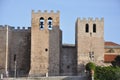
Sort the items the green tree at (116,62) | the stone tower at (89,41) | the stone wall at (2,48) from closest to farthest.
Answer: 1. the stone tower at (89,41)
2. the green tree at (116,62)
3. the stone wall at (2,48)

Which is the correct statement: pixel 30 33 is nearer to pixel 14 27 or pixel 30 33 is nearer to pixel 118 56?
pixel 14 27

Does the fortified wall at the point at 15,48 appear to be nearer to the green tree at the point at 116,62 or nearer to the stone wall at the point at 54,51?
the stone wall at the point at 54,51

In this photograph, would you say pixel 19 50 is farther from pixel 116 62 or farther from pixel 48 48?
pixel 116 62

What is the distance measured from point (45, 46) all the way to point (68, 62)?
106 inches

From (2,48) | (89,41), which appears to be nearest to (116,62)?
(89,41)

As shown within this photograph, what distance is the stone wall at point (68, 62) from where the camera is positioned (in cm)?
5394

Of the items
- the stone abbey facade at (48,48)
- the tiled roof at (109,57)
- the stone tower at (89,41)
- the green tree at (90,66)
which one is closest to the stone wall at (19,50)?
the stone abbey facade at (48,48)

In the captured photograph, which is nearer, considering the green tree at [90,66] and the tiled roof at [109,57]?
the green tree at [90,66]

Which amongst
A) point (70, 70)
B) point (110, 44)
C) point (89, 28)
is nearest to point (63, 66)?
point (70, 70)

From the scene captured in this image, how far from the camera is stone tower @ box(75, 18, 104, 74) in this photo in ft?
175

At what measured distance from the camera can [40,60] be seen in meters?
53.3

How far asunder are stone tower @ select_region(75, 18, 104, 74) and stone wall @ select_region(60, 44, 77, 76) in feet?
3.27

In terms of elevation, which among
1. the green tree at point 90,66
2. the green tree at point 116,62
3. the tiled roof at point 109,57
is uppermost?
the tiled roof at point 109,57

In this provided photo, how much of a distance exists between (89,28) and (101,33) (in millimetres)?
1226
